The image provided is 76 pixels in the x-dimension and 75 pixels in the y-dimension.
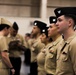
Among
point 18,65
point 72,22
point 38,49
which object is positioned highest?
point 72,22

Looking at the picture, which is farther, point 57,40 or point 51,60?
point 57,40

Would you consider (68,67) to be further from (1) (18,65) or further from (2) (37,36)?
(1) (18,65)

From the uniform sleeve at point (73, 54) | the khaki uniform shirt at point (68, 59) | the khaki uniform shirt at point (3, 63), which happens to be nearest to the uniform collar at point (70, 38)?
the khaki uniform shirt at point (68, 59)

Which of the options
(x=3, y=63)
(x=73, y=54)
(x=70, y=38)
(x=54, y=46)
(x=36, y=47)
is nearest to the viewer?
(x=73, y=54)

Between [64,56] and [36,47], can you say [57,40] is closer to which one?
[64,56]

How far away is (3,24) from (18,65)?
6.58ft

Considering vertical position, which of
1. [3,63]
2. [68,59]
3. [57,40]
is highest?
[57,40]

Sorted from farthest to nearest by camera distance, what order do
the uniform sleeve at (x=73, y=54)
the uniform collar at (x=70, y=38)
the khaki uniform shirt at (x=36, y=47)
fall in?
1. the khaki uniform shirt at (x=36, y=47)
2. the uniform collar at (x=70, y=38)
3. the uniform sleeve at (x=73, y=54)

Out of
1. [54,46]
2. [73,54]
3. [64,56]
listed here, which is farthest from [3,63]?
[73,54]

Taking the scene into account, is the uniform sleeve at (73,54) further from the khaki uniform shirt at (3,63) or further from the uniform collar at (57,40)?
the khaki uniform shirt at (3,63)

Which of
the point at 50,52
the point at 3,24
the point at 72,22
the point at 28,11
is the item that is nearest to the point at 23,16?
the point at 28,11

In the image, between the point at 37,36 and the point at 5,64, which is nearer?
the point at 5,64

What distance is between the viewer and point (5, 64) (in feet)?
13.1

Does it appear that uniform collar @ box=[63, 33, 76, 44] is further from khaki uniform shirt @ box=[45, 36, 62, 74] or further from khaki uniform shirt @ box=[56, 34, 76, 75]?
khaki uniform shirt @ box=[45, 36, 62, 74]
